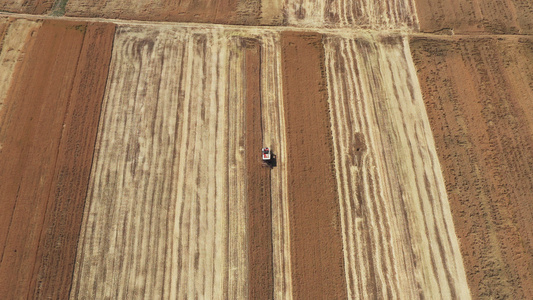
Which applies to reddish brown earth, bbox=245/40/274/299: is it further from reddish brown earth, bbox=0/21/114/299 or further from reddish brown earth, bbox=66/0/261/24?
reddish brown earth, bbox=0/21/114/299

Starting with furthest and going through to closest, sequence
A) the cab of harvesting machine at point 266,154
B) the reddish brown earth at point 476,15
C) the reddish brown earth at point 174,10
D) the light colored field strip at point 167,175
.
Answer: the reddish brown earth at point 476,15
the reddish brown earth at point 174,10
the cab of harvesting machine at point 266,154
the light colored field strip at point 167,175

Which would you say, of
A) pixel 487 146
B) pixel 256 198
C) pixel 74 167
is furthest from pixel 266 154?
pixel 487 146

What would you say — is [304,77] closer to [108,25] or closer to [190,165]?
[190,165]

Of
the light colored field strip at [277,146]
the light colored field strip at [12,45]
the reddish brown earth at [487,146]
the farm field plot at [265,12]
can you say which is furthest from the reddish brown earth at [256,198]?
the light colored field strip at [12,45]

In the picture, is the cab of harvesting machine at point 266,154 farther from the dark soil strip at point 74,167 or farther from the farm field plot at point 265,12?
the farm field plot at point 265,12

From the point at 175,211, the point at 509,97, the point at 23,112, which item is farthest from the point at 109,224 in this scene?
the point at 509,97

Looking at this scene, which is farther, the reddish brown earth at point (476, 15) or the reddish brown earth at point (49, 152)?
the reddish brown earth at point (476, 15)
